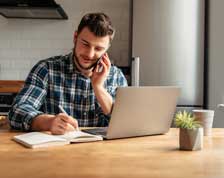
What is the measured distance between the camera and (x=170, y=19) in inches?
123

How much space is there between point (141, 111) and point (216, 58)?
178 cm

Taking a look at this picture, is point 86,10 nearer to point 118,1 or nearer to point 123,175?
point 118,1

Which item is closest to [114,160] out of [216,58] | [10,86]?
[216,58]

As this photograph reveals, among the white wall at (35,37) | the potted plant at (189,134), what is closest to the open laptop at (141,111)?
the potted plant at (189,134)

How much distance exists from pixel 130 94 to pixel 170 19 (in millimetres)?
1944

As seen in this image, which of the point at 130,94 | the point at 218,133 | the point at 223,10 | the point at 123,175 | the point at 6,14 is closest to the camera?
the point at 123,175

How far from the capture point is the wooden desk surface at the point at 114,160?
89cm

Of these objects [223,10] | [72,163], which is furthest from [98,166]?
[223,10]

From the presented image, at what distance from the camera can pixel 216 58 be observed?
2.97 metres

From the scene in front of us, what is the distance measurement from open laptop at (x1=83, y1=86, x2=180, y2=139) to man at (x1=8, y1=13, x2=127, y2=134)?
1.06 feet

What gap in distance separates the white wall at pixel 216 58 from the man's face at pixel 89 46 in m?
1.41

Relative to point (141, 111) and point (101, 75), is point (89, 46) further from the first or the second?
point (141, 111)

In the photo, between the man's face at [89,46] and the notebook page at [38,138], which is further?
the man's face at [89,46]

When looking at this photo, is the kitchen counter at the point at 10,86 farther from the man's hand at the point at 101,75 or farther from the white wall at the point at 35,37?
the man's hand at the point at 101,75
